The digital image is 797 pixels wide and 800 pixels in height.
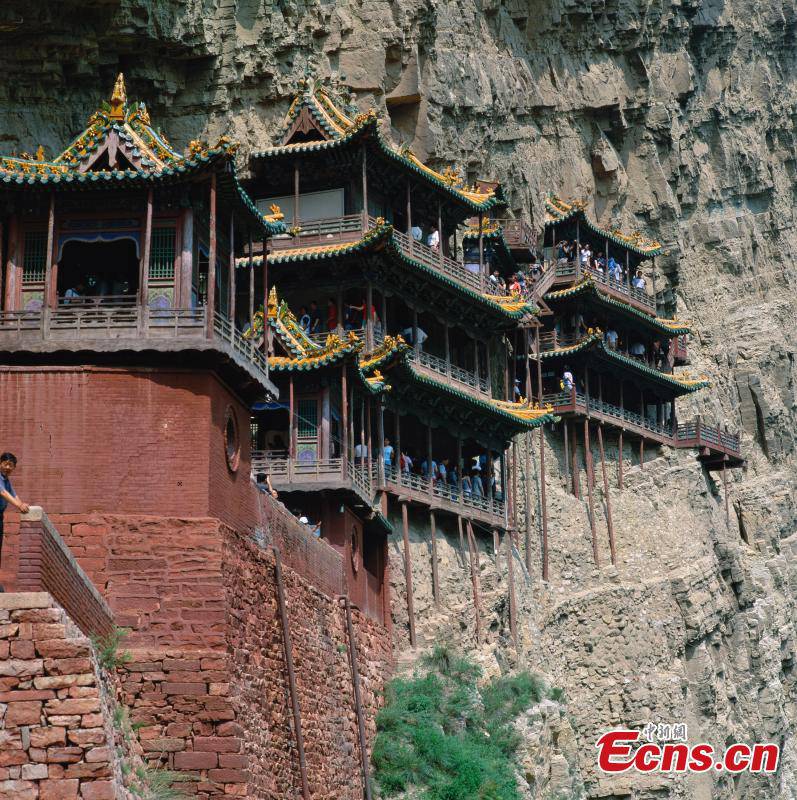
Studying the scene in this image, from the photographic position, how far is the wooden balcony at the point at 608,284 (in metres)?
59.8

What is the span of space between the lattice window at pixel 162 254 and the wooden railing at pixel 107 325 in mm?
953

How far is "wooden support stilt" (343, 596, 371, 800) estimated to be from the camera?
32.9 m

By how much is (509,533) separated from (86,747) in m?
30.1

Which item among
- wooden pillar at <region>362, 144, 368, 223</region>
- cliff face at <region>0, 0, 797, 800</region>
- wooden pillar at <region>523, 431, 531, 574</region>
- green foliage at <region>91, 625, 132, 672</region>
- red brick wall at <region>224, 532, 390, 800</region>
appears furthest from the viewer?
wooden pillar at <region>523, 431, 531, 574</region>

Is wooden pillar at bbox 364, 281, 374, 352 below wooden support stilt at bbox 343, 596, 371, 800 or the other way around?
the other way around

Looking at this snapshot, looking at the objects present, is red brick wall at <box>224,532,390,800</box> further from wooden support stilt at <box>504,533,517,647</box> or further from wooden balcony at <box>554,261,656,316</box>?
wooden balcony at <box>554,261,656,316</box>

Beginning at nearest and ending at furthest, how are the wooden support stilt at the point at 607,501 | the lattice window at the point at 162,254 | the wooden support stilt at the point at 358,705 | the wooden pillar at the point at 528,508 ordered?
the lattice window at the point at 162,254
the wooden support stilt at the point at 358,705
the wooden pillar at the point at 528,508
the wooden support stilt at the point at 607,501

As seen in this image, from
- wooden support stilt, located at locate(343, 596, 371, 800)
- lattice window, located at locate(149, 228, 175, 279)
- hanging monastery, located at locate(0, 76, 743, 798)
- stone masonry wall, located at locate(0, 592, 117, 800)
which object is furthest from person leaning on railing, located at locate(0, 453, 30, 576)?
wooden support stilt, located at locate(343, 596, 371, 800)

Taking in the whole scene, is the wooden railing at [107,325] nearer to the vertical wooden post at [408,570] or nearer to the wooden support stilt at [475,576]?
the vertical wooden post at [408,570]

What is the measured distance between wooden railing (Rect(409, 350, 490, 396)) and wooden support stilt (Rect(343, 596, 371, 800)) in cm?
1191

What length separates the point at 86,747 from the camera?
60.0ft

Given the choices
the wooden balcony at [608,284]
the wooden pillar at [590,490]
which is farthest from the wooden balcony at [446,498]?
the wooden balcony at [608,284]

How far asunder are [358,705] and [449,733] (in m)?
4.46

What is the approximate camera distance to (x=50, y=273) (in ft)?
87.0
